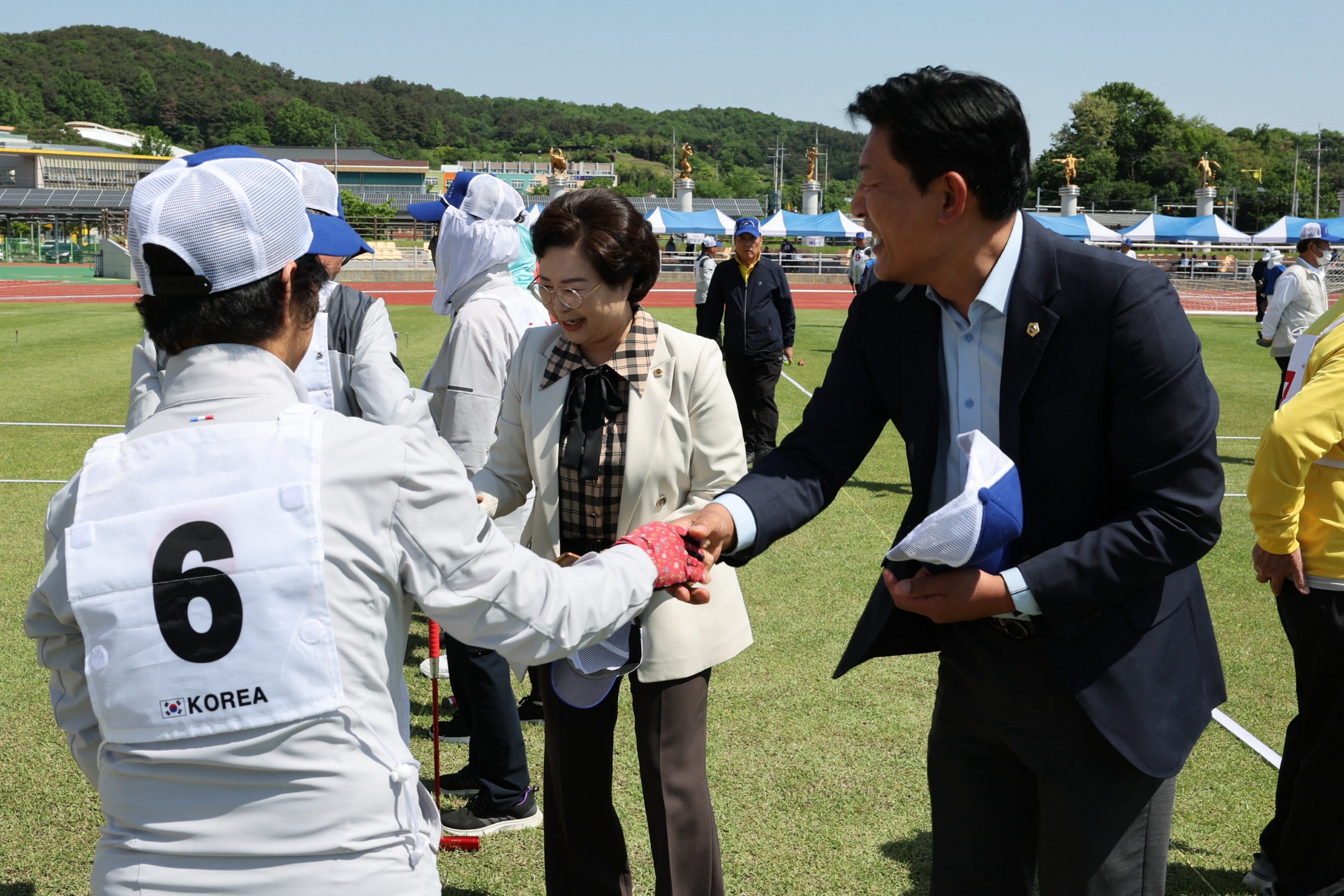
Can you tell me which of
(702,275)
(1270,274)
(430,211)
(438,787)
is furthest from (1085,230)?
(438,787)

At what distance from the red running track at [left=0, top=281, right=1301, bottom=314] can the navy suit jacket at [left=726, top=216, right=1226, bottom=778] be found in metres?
31.0

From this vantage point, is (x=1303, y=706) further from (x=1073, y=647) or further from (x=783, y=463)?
(x=783, y=463)

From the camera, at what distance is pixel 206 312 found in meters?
1.73

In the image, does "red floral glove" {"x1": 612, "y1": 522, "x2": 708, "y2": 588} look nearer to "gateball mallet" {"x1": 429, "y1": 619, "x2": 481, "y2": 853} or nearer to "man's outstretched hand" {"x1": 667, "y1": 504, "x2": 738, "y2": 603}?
"man's outstretched hand" {"x1": 667, "y1": 504, "x2": 738, "y2": 603}

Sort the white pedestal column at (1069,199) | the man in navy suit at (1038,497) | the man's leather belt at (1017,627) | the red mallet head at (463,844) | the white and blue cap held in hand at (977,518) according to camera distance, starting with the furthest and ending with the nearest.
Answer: the white pedestal column at (1069,199)
the red mallet head at (463,844)
the man's leather belt at (1017,627)
the man in navy suit at (1038,497)
the white and blue cap held in hand at (977,518)

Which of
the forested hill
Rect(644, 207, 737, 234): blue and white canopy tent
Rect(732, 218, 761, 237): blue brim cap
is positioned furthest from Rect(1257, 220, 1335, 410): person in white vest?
the forested hill

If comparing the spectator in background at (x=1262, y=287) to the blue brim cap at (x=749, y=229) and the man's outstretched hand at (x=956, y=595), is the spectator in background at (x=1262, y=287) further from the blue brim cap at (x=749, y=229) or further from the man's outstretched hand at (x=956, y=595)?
the man's outstretched hand at (x=956, y=595)

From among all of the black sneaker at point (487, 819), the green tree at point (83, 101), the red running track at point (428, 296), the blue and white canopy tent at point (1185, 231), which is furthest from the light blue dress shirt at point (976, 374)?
the green tree at point (83, 101)

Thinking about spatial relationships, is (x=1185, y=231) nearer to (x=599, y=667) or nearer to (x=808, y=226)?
(x=808, y=226)

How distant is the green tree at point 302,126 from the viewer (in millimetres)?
177250

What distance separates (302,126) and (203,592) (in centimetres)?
19399

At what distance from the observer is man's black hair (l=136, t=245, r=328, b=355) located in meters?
1.72

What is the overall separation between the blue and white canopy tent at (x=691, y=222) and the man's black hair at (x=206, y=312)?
52.7 m

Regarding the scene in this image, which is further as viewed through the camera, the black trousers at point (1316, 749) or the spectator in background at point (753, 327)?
the spectator in background at point (753, 327)
